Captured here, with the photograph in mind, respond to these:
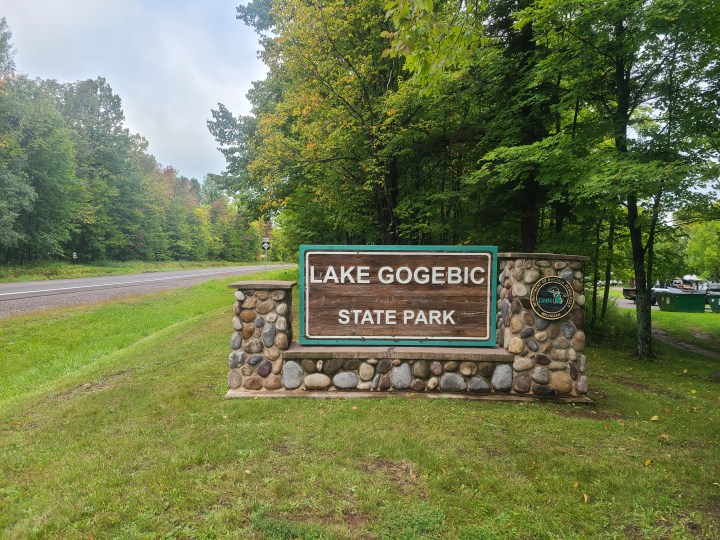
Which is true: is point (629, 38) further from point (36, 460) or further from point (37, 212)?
point (37, 212)

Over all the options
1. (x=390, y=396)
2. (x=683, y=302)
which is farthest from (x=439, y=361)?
(x=683, y=302)

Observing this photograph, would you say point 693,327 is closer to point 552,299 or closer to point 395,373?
point 552,299

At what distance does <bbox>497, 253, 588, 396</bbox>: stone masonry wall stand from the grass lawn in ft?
1.10

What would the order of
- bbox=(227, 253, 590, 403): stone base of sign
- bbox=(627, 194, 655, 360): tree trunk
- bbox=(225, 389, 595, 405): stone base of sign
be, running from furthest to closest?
bbox=(627, 194, 655, 360): tree trunk < bbox=(227, 253, 590, 403): stone base of sign < bbox=(225, 389, 595, 405): stone base of sign

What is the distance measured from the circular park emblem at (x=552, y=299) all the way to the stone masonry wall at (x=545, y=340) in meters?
0.07

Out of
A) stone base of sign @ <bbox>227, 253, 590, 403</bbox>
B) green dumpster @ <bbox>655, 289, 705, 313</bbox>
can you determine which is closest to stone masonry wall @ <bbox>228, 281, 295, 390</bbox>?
stone base of sign @ <bbox>227, 253, 590, 403</bbox>

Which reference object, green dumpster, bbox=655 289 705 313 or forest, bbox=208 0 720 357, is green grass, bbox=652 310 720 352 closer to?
green dumpster, bbox=655 289 705 313

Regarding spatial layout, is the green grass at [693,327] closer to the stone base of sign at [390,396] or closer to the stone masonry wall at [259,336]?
the stone base of sign at [390,396]

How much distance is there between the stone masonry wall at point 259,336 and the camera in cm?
468

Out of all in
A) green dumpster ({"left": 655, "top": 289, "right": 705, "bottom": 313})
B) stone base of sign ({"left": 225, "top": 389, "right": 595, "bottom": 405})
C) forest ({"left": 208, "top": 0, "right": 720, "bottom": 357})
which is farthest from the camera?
green dumpster ({"left": 655, "top": 289, "right": 705, "bottom": 313})

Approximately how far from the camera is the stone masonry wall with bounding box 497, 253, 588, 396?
461 centimetres

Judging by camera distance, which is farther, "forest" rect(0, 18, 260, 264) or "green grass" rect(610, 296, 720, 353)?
"forest" rect(0, 18, 260, 264)

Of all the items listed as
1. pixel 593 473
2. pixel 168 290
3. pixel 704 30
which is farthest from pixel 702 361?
pixel 168 290

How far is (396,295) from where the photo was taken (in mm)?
4746
